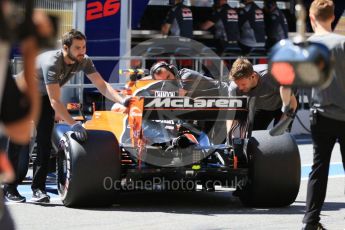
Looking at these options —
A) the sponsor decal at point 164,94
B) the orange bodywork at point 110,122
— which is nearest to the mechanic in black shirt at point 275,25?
the orange bodywork at point 110,122

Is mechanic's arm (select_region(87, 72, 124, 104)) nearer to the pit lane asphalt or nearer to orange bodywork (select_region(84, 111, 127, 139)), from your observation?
orange bodywork (select_region(84, 111, 127, 139))

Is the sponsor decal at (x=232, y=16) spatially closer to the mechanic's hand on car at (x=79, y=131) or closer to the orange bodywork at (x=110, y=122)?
the orange bodywork at (x=110, y=122)

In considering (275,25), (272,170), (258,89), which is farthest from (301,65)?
(275,25)

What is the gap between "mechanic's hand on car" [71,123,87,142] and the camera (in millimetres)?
8594

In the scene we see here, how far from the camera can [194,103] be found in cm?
883

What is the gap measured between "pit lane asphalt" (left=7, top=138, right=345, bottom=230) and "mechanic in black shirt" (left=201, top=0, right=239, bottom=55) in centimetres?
909

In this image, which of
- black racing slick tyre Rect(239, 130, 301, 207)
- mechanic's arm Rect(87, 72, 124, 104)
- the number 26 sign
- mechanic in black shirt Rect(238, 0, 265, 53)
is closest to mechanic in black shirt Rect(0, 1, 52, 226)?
black racing slick tyre Rect(239, 130, 301, 207)

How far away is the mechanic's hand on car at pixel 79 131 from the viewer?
8.59m

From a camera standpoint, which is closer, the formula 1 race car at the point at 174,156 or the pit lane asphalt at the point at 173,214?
the pit lane asphalt at the point at 173,214

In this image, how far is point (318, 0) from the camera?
21.4 feet

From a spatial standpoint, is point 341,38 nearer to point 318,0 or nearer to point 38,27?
point 318,0

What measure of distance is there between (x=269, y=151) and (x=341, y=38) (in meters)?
2.42

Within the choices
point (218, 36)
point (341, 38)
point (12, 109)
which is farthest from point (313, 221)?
point (218, 36)

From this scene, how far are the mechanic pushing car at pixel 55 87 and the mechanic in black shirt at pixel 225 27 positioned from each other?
387 inches
